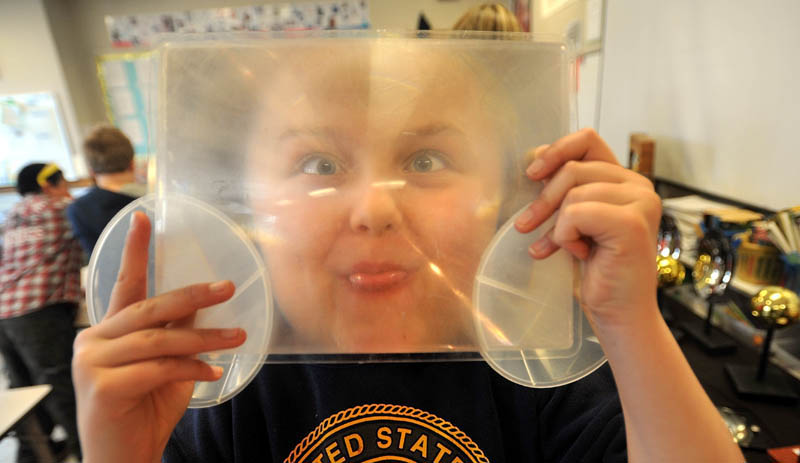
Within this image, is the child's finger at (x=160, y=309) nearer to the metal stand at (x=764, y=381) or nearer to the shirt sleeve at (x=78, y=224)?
the metal stand at (x=764, y=381)

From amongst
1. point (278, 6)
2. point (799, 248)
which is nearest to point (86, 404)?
point (799, 248)

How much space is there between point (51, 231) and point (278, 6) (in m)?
1.93

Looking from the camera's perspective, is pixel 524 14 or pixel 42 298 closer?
pixel 42 298

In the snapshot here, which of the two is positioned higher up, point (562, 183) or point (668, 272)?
point (562, 183)

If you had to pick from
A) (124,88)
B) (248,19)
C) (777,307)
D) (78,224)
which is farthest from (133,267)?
(124,88)

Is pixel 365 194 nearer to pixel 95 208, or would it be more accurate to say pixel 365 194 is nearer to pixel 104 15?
pixel 95 208

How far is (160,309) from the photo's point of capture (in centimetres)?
44

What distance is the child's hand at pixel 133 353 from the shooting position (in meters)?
0.43

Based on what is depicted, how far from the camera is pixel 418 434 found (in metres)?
0.59

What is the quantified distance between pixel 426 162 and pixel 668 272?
2.53ft

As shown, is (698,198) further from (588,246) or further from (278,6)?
(278,6)

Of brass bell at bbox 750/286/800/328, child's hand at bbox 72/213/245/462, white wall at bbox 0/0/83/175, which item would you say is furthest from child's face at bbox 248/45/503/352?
white wall at bbox 0/0/83/175

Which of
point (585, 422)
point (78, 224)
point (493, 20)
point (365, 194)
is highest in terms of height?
point (493, 20)

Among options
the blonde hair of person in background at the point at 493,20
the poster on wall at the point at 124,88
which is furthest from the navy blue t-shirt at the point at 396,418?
the poster on wall at the point at 124,88
